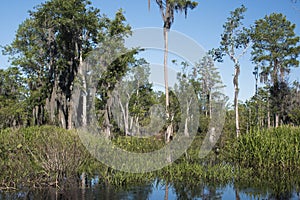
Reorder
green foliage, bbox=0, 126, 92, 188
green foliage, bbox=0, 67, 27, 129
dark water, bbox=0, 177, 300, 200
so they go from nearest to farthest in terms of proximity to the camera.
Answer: dark water, bbox=0, 177, 300, 200 < green foliage, bbox=0, 126, 92, 188 < green foliage, bbox=0, 67, 27, 129

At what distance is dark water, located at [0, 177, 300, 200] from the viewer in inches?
342

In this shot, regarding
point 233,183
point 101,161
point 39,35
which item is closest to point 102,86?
point 39,35

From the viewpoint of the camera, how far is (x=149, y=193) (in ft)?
30.4

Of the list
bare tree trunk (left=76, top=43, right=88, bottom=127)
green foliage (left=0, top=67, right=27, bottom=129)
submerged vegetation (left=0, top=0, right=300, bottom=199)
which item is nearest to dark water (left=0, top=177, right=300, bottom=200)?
submerged vegetation (left=0, top=0, right=300, bottom=199)

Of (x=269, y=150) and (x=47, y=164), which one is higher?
(x=269, y=150)

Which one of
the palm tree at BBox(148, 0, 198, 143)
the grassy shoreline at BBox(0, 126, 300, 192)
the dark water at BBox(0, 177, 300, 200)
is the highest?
the palm tree at BBox(148, 0, 198, 143)

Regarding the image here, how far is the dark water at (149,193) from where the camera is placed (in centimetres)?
868

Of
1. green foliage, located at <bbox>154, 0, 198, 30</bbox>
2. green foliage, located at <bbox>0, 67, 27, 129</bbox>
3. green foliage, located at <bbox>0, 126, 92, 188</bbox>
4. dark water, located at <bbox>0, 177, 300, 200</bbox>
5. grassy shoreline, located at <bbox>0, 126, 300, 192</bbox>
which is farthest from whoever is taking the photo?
green foliage, located at <bbox>0, 67, 27, 129</bbox>

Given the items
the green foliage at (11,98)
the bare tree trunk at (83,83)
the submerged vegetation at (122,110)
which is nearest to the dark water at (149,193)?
the submerged vegetation at (122,110)

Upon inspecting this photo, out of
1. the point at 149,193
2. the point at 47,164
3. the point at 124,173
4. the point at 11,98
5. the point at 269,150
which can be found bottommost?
the point at 149,193

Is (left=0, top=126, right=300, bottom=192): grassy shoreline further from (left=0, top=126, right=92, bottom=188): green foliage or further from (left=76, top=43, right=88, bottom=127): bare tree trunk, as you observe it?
(left=76, top=43, right=88, bottom=127): bare tree trunk

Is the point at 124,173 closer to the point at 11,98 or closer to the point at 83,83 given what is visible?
the point at 83,83

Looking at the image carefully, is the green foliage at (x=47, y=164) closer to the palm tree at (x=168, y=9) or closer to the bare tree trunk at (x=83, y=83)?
the palm tree at (x=168, y=9)

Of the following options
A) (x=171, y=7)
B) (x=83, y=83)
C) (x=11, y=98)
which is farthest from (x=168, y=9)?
(x=11, y=98)
